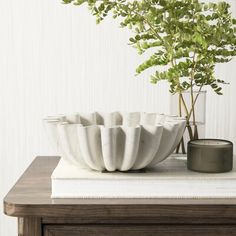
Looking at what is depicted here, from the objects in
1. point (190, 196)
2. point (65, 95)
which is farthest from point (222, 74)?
point (190, 196)

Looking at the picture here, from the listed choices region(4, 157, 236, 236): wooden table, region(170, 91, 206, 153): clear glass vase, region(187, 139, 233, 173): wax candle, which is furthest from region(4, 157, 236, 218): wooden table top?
region(170, 91, 206, 153): clear glass vase

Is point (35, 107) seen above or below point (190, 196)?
above

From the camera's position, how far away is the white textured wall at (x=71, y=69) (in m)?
1.61

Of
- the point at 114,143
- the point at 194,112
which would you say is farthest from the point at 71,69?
the point at 114,143

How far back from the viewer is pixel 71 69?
5.29 ft

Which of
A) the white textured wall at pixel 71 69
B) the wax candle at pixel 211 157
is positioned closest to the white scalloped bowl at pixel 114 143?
the wax candle at pixel 211 157

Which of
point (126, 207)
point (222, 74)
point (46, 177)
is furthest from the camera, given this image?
point (222, 74)

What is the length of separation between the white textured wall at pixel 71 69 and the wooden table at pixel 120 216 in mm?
631

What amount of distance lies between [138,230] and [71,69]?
713mm

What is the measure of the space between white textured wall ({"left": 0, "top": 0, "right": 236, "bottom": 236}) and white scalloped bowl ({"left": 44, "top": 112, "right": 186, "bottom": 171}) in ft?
1.74

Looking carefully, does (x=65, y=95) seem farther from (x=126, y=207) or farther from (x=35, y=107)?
(x=126, y=207)

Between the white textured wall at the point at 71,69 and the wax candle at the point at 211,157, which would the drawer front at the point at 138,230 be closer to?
the wax candle at the point at 211,157

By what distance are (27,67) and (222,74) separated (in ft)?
1.66

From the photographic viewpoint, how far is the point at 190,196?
3.31 ft
